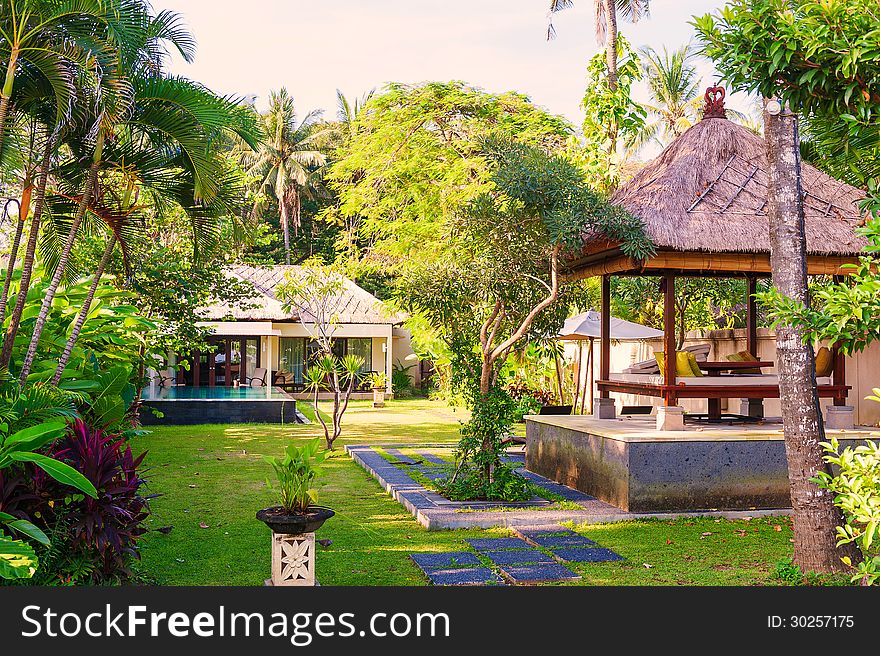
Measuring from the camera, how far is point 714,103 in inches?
425

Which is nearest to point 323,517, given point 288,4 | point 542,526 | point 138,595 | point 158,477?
point 138,595

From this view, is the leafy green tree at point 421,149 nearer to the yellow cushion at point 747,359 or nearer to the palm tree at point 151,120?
the yellow cushion at point 747,359

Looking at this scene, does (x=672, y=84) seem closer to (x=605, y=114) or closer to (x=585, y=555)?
(x=605, y=114)

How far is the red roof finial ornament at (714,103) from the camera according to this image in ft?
35.0

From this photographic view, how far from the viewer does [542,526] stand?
7.90m

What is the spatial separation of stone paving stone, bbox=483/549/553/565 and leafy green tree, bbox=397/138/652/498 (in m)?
2.06

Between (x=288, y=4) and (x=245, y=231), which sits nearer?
(x=245, y=231)

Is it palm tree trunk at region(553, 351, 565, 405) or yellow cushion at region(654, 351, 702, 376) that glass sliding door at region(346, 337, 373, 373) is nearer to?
palm tree trunk at region(553, 351, 565, 405)

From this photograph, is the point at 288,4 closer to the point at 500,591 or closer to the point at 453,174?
the point at 453,174

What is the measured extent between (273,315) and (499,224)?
18.3 metres

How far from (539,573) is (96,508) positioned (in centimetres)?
315

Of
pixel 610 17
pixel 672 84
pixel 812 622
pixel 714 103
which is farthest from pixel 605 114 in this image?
pixel 672 84

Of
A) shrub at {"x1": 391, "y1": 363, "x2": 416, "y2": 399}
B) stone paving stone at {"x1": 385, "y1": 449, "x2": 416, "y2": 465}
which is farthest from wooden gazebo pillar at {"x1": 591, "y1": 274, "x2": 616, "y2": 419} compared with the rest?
shrub at {"x1": 391, "y1": 363, "x2": 416, "y2": 399}

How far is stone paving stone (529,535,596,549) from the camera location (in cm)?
717
